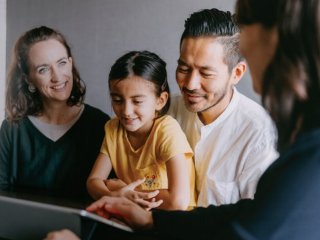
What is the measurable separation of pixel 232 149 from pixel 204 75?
0.19 metres

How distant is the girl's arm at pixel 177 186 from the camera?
122 centimetres

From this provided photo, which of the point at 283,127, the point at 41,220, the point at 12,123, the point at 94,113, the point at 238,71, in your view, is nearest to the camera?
the point at 283,127

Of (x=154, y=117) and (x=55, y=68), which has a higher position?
(x=55, y=68)

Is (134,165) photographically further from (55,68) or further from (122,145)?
(55,68)

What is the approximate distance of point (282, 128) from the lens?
3.49 ft

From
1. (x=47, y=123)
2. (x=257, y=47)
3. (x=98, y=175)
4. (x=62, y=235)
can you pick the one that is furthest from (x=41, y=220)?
(x=257, y=47)

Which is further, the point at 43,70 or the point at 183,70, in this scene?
the point at 43,70

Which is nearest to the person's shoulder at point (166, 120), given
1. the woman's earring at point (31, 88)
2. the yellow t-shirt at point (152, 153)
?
the yellow t-shirt at point (152, 153)

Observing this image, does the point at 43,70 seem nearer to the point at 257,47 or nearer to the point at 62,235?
the point at 62,235

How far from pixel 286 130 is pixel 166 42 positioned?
0.40 metres

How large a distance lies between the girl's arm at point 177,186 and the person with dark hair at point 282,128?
7 cm

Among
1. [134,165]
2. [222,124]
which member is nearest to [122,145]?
[134,165]

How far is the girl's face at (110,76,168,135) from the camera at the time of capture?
1260 mm

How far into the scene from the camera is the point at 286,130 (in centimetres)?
105
